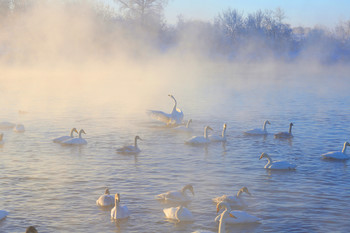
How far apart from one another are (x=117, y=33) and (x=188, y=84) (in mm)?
17600

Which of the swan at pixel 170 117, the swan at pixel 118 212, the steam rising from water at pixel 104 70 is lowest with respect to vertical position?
the swan at pixel 118 212

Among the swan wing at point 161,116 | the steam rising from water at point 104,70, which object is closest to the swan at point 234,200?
the swan wing at point 161,116

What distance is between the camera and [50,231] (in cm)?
1027

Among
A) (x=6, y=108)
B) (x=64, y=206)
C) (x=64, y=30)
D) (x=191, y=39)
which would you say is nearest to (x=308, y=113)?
(x=6, y=108)

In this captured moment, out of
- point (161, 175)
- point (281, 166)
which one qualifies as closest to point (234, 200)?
point (161, 175)

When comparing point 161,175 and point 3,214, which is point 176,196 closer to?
point 161,175

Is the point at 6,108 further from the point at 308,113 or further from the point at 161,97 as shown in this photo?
the point at 308,113

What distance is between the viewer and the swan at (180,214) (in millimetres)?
10641

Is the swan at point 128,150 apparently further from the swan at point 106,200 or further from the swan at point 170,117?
the swan at point 170,117

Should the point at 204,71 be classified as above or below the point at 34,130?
above

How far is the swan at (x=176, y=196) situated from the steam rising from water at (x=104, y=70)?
1624 cm

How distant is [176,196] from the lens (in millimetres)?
11875

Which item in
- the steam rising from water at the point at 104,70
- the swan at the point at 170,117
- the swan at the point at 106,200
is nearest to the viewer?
the swan at the point at 106,200

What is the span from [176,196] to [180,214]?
1255 millimetres
